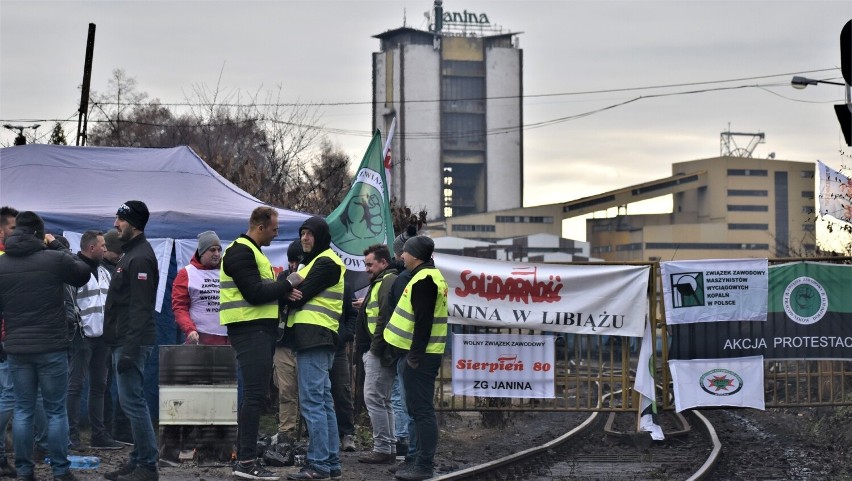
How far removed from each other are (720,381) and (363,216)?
14.3ft

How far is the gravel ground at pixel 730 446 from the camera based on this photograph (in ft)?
35.1

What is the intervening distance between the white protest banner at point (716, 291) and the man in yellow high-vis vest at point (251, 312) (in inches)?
213

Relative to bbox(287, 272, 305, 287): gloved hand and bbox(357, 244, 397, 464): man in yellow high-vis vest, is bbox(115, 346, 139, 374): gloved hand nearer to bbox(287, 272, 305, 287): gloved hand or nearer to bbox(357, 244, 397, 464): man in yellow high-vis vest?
bbox(287, 272, 305, 287): gloved hand

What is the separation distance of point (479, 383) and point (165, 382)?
4.21 metres

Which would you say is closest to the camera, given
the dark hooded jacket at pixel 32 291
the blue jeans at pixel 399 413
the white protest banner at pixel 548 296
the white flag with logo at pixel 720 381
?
the dark hooded jacket at pixel 32 291

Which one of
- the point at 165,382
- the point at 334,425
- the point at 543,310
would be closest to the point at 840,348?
the point at 543,310

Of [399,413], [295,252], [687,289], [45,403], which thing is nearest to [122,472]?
[45,403]

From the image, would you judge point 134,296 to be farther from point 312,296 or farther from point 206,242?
point 206,242

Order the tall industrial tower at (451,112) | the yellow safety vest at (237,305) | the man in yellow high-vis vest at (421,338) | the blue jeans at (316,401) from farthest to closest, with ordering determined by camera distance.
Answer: the tall industrial tower at (451,112) < the man in yellow high-vis vest at (421,338) < the blue jeans at (316,401) < the yellow safety vest at (237,305)

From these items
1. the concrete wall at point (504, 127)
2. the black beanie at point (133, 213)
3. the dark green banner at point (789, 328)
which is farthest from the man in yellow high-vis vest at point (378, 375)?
the concrete wall at point (504, 127)

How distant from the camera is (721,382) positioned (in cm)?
1341

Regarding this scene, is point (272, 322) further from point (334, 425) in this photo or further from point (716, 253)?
point (716, 253)

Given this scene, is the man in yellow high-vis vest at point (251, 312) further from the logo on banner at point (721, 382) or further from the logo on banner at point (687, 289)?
the logo on banner at point (721, 382)

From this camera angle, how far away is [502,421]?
16297 mm
